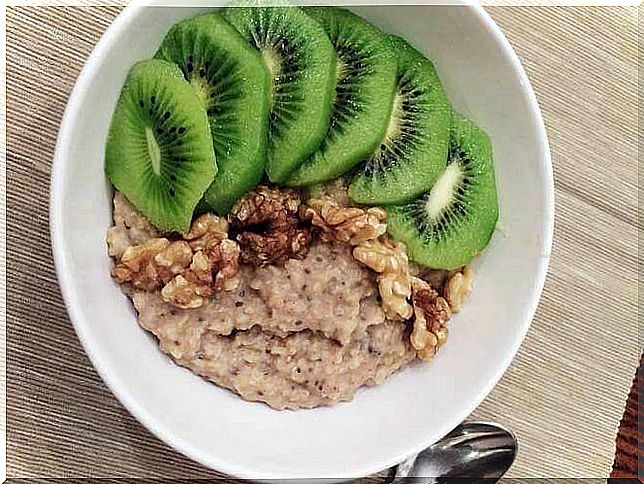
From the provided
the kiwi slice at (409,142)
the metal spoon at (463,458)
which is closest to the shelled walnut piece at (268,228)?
the kiwi slice at (409,142)

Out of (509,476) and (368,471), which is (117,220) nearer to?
(368,471)

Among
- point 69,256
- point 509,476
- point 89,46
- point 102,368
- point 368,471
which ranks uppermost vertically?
point 89,46

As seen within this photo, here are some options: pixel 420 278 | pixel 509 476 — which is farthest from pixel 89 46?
pixel 509 476

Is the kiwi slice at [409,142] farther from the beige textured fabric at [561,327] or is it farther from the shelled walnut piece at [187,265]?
the beige textured fabric at [561,327]

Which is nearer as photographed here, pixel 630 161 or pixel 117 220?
pixel 117 220

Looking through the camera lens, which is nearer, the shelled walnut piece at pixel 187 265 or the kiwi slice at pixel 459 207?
the shelled walnut piece at pixel 187 265

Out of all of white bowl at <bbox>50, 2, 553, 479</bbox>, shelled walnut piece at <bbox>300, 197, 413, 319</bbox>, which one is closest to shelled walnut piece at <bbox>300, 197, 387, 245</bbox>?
shelled walnut piece at <bbox>300, 197, 413, 319</bbox>
